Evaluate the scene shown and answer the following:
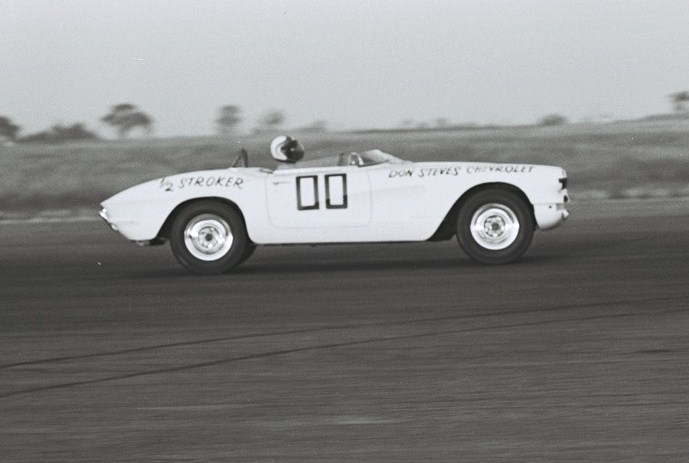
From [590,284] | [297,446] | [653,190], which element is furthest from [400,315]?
[653,190]

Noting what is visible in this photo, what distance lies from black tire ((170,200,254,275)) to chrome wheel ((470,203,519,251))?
2094 mm

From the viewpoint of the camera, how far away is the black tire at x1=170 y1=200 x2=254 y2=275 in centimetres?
1418

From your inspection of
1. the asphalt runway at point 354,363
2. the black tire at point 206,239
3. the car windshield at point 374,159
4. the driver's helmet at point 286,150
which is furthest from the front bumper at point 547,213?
the black tire at point 206,239

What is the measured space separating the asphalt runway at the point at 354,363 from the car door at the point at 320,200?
0.44 m

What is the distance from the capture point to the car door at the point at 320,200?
45.8ft

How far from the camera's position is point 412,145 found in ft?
152

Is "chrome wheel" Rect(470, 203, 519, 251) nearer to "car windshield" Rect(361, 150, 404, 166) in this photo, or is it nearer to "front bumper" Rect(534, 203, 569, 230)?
"front bumper" Rect(534, 203, 569, 230)

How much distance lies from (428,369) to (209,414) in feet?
5.00

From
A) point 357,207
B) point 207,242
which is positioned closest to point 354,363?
point 357,207

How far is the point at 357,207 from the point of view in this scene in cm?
1396

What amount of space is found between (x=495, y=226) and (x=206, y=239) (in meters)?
2.62

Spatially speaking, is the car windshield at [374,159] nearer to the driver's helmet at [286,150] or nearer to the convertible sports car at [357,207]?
the convertible sports car at [357,207]

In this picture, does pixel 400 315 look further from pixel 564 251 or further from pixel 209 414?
pixel 564 251

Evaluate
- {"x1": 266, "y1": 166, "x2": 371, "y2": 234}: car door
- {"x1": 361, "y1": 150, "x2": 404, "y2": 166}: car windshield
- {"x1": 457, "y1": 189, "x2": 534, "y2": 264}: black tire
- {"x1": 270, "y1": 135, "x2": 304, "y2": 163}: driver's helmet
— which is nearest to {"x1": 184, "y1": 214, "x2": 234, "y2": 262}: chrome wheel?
{"x1": 266, "y1": 166, "x2": 371, "y2": 234}: car door
